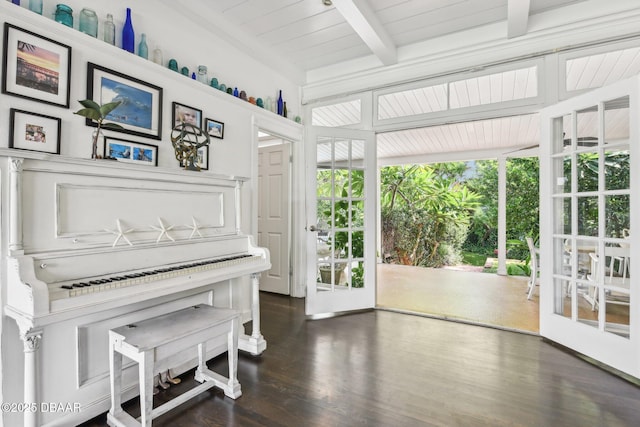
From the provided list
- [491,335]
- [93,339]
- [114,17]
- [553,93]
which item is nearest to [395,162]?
[553,93]

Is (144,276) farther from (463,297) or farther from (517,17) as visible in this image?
(463,297)

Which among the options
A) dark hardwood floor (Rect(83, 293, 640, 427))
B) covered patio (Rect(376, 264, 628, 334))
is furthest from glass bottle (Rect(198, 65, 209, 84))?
covered patio (Rect(376, 264, 628, 334))

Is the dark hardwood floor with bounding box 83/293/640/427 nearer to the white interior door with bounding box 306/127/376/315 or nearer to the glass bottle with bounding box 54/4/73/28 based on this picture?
the white interior door with bounding box 306/127/376/315

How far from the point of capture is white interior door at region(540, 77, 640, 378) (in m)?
2.23

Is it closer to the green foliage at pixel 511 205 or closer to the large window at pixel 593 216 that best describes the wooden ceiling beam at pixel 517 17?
the large window at pixel 593 216

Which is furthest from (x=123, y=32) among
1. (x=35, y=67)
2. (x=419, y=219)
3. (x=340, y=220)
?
(x=419, y=219)

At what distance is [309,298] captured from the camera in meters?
3.36

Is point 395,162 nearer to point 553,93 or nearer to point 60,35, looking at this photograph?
point 553,93

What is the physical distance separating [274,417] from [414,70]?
336cm

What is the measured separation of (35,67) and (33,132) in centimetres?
35

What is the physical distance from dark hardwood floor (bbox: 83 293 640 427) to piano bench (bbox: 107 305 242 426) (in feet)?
0.26

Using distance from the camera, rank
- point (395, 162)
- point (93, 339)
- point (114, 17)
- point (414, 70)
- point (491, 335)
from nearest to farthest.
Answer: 1. point (93, 339)
2. point (114, 17)
3. point (491, 335)
4. point (414, 70)
5. point (395, 162)

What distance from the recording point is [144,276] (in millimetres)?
1653

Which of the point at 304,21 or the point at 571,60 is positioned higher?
the point at 304,21
